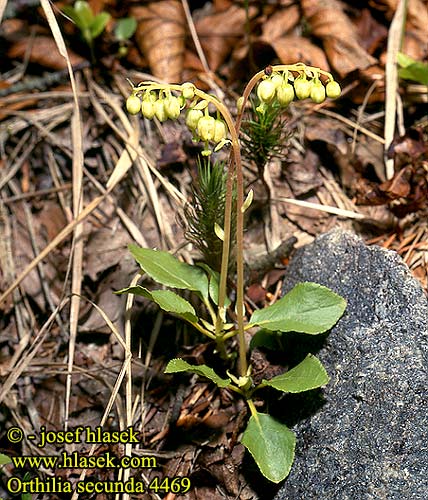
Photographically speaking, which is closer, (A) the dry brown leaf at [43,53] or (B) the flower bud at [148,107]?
(B) the flower bud at [148,107]

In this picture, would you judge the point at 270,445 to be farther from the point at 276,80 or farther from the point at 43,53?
the point at 43,53

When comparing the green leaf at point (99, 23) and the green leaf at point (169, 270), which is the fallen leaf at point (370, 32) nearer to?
Result: the green leaf at point (99, 23)

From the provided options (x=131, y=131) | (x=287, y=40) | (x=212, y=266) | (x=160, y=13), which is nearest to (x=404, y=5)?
(x=287, y=40)

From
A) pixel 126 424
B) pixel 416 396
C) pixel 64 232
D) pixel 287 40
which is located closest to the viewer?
pixel 416 396

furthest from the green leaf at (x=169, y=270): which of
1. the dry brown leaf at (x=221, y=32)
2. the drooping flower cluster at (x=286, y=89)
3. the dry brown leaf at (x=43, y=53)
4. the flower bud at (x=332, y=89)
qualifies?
the dry brown leaf at (x=43, y=53)

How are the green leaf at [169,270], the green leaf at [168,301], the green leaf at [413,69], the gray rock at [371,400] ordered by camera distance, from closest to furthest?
1. the gray rock at [371,400]
2. the green leaf at [168,301]
3. the green leaf at [169,270]
4. the green leaf at [413,69]

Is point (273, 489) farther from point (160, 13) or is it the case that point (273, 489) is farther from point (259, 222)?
point (160, 13)
